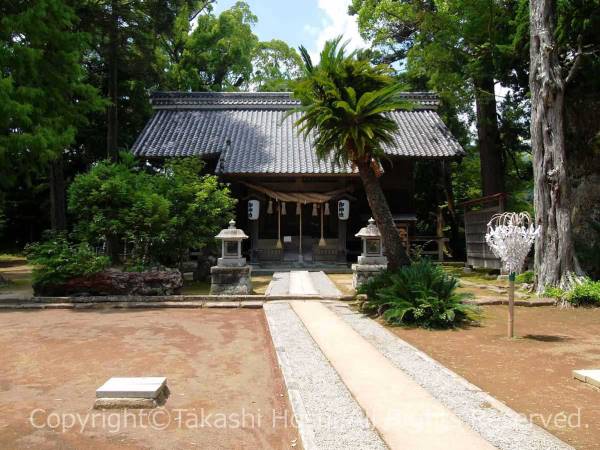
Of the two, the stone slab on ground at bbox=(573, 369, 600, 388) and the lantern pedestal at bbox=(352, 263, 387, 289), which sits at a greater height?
the lantern pedestal at bbox=(352, 263, 387, 289)

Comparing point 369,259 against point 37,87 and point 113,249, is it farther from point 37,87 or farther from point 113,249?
point 37,87

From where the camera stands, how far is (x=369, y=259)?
11.6m

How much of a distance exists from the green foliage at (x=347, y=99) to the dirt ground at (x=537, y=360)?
14.0 ft

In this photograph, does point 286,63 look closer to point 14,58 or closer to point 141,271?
point 14,58

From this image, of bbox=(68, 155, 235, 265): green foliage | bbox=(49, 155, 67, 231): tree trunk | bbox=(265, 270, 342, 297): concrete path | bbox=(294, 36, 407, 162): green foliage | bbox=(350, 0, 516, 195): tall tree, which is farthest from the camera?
bbox=(49, 155, 67, 231): tree trunk

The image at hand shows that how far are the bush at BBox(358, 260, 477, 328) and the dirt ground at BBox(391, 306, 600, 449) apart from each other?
0.36 metres

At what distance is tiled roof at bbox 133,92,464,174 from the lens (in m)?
18.5

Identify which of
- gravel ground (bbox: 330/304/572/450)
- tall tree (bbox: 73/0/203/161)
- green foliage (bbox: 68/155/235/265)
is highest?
tall tree (bbox: 73/0/203/161)

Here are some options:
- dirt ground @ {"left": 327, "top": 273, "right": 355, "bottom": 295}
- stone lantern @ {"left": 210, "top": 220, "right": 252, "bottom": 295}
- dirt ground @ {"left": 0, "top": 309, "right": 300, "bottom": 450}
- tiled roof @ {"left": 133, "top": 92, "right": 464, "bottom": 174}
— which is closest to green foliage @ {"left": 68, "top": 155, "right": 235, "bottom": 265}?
stone lantern @ {"left": 210, "top": 220, "right": 252, "bottom": 295}

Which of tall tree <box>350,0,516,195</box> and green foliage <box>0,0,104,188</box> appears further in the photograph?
tall tree <box>350,0,516,195</box>

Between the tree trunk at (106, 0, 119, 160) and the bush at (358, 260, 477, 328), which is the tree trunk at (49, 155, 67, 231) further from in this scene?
the bush at (358, 260, 477, 328)

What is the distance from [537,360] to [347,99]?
20.1 feet

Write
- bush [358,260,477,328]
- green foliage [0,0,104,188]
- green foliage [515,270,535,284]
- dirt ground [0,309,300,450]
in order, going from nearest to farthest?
dirt ground [0,309,300,450]
bush [358,260,477,328]
green foliage [0,0,104,188]
green foliage [515,270,535,284]

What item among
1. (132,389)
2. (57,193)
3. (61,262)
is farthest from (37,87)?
(132,389)
